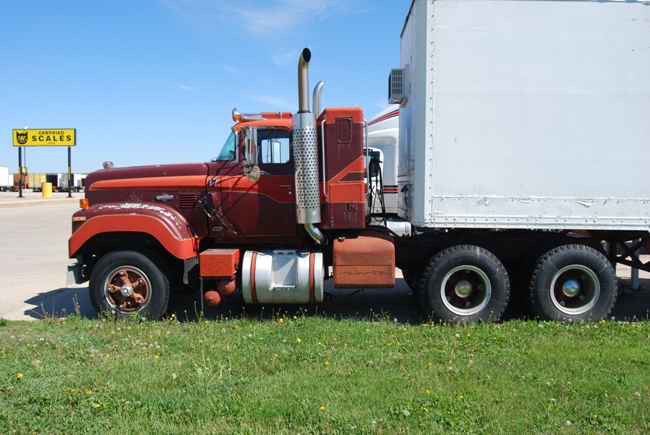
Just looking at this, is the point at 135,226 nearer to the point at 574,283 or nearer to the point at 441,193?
the point at 441,193

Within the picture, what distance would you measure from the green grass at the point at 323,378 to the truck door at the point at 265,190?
1.32 meters

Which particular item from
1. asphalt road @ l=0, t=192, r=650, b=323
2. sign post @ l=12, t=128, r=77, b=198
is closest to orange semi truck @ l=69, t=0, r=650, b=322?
asphalt road @ l=0, t=192, r=650, b=323

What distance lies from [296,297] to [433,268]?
169 centimetres

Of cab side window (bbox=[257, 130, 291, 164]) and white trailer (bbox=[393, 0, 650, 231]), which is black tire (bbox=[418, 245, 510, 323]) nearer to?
white trailer (bbox=[393, 0, 650, 231])

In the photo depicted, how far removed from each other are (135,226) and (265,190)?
1629mm

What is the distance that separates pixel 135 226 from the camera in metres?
6.16

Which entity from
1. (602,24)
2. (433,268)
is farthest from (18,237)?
(602,24)

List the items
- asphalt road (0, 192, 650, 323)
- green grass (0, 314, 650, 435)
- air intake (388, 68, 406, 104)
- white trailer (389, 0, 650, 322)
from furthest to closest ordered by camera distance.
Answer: asphalt road (0, 192, 650, 323) < air intake (388, 68, 406, 104) < white trailer (389, 0, 650, 322) < green grass (0, 314, 650, 435)

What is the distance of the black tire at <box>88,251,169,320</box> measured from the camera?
623 centimetres

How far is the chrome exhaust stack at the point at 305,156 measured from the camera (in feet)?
19.5

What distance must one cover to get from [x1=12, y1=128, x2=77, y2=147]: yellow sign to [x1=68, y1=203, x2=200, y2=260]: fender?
38178 mm

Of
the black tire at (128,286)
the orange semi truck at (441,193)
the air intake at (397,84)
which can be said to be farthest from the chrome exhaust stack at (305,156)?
the black tire at (128,286)

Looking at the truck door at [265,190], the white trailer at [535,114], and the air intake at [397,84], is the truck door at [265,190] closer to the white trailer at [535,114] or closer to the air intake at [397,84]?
the air intake at [397,84]

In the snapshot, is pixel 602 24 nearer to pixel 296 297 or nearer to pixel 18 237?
pixel 296 297
